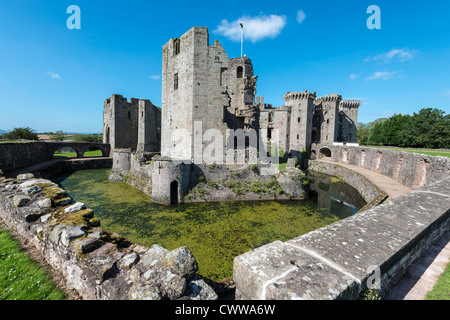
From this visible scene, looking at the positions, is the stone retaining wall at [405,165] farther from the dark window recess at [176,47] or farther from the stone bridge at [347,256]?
the dark window recess at [176,47]

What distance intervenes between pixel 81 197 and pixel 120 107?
17879 millimetres

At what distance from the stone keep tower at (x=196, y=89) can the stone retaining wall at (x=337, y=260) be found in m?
10.7

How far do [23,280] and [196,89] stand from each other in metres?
11.4

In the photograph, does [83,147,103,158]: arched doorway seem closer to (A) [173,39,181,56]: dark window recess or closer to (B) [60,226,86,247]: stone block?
(A) [173,39,181,56]: dark window recess

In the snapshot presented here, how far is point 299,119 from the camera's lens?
95.7 feet

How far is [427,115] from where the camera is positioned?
31.1 meters

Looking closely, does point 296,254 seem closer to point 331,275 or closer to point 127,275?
point 331,275

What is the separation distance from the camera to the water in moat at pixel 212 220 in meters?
7.31

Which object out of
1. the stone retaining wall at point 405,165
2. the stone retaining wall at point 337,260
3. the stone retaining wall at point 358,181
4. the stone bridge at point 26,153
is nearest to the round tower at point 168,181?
the stone retaining wall at point 358,181

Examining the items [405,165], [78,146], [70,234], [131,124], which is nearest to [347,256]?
[70,234]

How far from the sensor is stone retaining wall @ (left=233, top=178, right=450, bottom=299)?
1658mm

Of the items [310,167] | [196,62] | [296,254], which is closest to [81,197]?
[196,62]

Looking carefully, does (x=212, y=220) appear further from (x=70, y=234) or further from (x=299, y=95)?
(x=299, y=95)

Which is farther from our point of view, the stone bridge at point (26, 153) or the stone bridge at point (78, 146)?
the stone bridge at point (78, 146)
